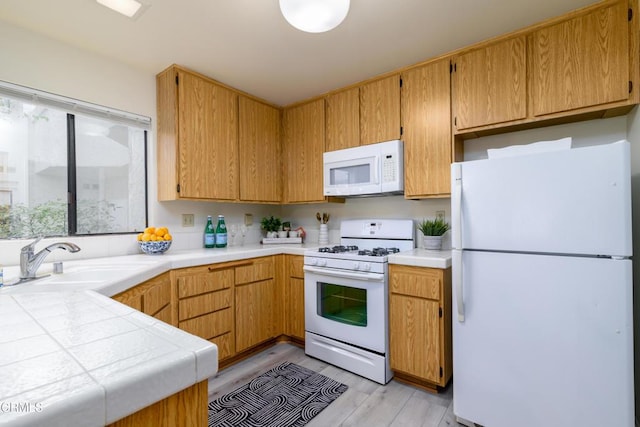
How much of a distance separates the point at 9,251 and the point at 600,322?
10.1 feet

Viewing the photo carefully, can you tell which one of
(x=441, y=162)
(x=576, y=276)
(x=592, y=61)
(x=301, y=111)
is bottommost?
(x=576, y=276)

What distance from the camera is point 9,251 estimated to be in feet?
5.66

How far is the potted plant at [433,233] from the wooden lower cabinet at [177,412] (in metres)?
1.99

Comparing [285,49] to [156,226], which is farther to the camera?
[156,226]

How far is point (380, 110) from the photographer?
7.98 ft

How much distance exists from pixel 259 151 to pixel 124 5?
147 centimetres

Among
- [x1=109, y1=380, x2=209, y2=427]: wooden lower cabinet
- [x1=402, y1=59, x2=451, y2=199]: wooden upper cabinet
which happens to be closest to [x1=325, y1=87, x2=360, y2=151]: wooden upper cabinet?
[x1=402, y1=59, x2=451, y2=199]: wooden upper cabinet

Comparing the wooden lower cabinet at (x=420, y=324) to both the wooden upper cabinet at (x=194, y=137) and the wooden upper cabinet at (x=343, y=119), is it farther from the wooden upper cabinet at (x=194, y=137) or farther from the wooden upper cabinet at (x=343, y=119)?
the wooden upper cabinet at (x=194, y=137)

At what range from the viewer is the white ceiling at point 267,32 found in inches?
64.2

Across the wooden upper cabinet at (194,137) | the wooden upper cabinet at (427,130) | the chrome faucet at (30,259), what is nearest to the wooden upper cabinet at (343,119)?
the wooden upper cabinet at (427,130)

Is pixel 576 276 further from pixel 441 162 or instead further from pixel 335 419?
pixel 335 419

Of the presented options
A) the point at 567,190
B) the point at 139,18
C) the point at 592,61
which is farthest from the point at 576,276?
the point at 139,18

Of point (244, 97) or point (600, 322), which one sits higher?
point (244, 97)

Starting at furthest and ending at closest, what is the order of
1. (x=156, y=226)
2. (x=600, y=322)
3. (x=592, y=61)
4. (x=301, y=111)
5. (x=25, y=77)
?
(x=301, y=111)
(x=156, y=226)
(x=25, y=77)
(x=592, y=61)
(x=600, y=322)
